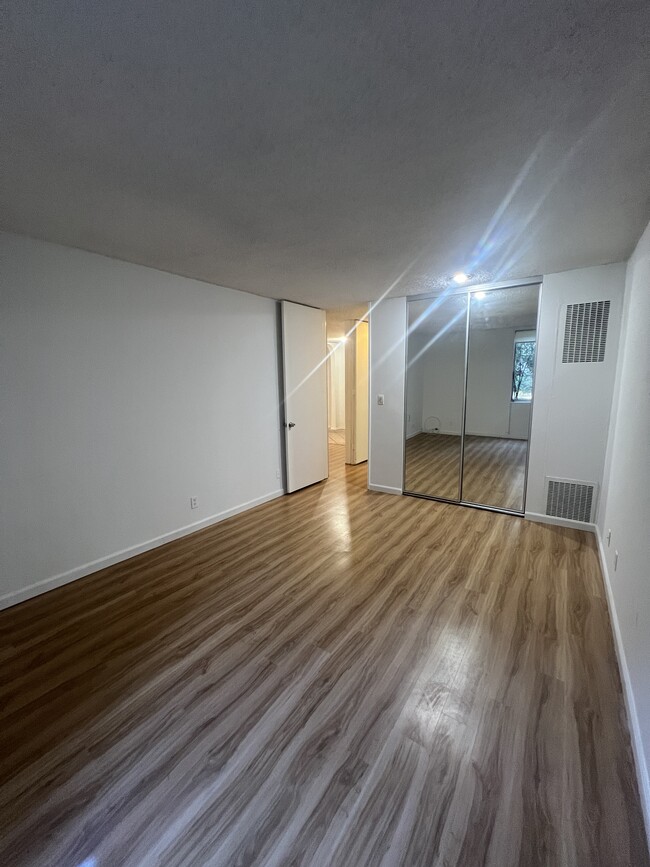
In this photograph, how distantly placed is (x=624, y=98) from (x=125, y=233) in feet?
8.36

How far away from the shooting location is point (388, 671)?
5.79 ft

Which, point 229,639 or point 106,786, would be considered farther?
point 229,639

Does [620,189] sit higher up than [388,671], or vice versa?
[620,189]

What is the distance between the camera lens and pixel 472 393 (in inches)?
160

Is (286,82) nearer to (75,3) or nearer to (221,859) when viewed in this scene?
(75,3)

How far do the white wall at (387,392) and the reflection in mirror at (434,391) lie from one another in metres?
0.12

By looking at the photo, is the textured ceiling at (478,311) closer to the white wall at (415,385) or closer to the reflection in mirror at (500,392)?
the reflection in mirror at (500,392)

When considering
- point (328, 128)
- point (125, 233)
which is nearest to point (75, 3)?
point (328, 128)

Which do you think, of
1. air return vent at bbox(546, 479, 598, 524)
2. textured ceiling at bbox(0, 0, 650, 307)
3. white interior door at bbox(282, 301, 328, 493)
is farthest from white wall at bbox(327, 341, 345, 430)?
textured ceiling at bbox(0, 0, 650, 307)

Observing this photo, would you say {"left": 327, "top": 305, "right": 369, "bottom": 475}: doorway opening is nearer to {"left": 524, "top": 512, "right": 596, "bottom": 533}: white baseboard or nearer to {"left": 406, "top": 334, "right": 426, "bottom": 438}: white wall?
{"left": 406, "top": 334, "right": 426, "bottom": 438}: white wall

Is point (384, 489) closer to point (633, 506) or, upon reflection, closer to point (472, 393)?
point (472, 393)

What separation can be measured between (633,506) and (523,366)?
2339 mm

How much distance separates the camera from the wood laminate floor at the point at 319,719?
1.13 meters

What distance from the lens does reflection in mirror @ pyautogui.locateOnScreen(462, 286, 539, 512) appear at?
3.64 metres
